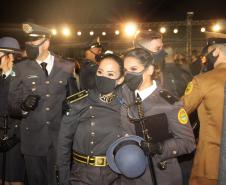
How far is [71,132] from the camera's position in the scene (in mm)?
3896

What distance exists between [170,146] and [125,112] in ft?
1.96

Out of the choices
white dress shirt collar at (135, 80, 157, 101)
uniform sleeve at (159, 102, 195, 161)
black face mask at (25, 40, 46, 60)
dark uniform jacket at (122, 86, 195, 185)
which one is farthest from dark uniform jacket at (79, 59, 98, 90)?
uniform sleeve at (159, 102, 195, 161)

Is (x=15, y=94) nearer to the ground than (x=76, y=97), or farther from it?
nearer to the ground

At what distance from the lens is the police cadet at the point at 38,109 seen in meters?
5.09

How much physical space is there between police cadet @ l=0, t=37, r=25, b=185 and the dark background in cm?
1825

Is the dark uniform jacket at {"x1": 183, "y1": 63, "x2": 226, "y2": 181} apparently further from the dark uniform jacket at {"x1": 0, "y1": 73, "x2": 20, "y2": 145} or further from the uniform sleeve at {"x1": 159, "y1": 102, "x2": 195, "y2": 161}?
the dark uniform jacket at {"x1": 0, "y1": 73, "x2": 20, "y2": 145}

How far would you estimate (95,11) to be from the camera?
964 inches

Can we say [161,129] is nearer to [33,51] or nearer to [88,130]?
[88,130]

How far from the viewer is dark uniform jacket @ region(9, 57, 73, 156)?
201 inches

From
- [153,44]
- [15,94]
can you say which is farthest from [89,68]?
[15,94]

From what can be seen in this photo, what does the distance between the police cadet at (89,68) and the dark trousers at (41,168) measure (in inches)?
49.0

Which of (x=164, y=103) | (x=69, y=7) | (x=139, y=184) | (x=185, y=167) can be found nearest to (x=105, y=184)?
(x=139, y=184)

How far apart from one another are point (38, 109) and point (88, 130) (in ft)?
4.89

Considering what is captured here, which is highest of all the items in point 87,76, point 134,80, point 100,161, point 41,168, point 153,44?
point 153,44
